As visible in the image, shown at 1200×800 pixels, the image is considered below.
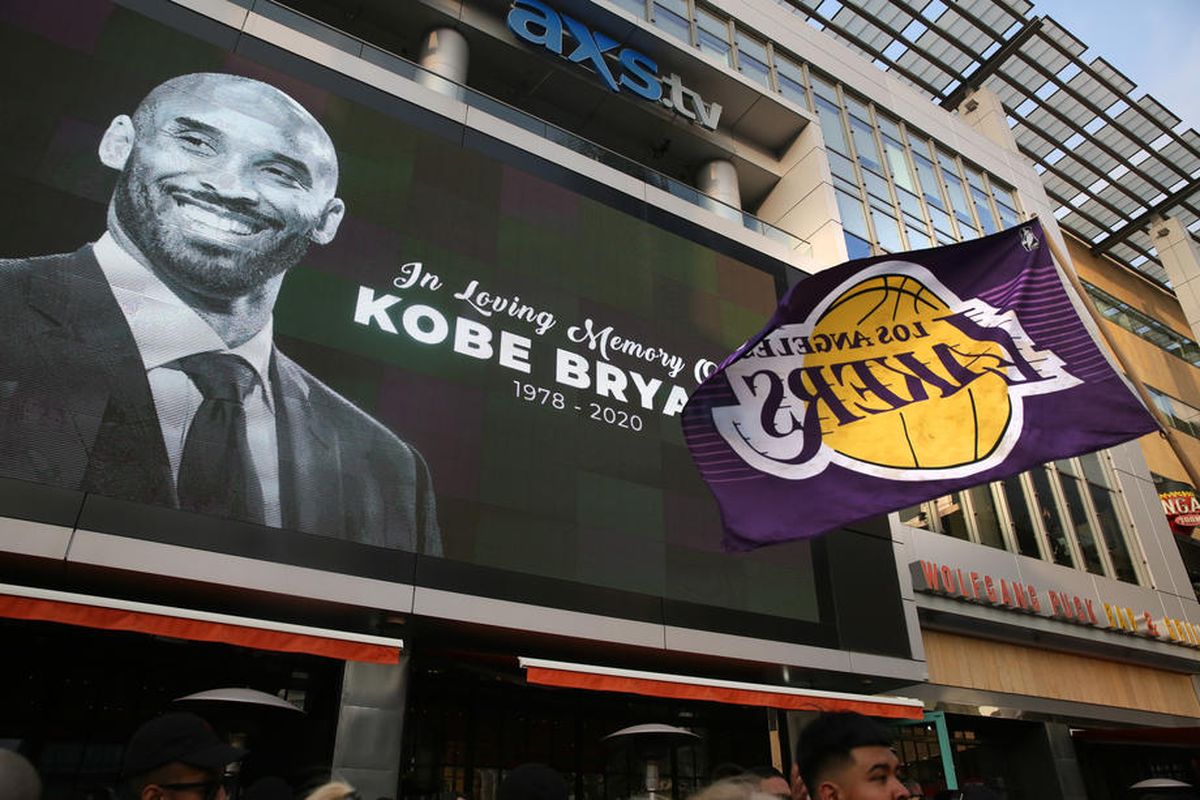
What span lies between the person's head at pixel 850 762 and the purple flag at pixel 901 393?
141 inches

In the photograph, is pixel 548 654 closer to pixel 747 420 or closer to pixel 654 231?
pixel 747 420

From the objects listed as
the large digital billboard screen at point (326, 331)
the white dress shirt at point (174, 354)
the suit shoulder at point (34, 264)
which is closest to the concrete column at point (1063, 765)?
the large digital billboard screen at point (326, 331)

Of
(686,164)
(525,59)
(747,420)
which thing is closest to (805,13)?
(686,164)

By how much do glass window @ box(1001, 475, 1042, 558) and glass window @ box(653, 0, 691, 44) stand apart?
13.1 m

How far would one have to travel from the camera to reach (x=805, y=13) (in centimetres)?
2538

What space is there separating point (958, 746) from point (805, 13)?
21.2 metres

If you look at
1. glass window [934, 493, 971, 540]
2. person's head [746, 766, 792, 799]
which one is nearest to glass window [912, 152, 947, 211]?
glass window [934, 493, 971, 540]

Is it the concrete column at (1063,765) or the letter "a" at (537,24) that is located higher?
the letter "a" at (537,24)

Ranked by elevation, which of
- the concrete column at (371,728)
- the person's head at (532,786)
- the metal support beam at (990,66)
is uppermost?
the metal support beam at (990,66)

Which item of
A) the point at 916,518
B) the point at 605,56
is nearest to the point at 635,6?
the point at 605,56

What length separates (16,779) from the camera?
8.36ft

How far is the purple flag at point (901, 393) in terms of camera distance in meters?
6.38

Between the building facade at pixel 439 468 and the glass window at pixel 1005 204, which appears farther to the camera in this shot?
the glass window at pixel 1005 204

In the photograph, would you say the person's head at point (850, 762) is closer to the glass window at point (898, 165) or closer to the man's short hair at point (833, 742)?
the man's short hair at point (833, 742)
